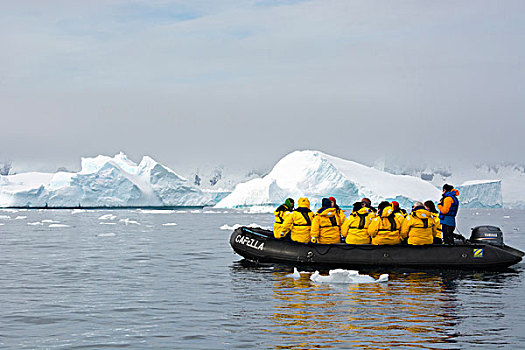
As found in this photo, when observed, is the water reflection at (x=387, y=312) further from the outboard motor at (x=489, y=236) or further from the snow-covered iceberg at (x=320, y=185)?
the snow-covered iceberg at (x=320, y=185)

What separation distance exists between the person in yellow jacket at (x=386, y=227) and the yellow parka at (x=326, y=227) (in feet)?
2.48

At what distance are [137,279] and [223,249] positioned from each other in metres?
8.37

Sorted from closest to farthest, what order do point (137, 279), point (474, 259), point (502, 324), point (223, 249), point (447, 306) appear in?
point (502, 324) → point (447, 306) → point (137, 279) → point (474, 259) → point (223, 249)

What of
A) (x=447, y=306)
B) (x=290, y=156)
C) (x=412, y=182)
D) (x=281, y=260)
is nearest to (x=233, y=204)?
(x=290, y=156)

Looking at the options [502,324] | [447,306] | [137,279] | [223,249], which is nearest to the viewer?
[502,324]

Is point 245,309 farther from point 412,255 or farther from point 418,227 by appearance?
point 418,227

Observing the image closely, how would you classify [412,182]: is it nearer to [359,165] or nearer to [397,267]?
[359,165]

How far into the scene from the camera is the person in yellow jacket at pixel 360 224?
14.2 m

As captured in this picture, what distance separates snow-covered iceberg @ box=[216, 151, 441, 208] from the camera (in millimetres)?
62812

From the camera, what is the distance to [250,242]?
1545cm

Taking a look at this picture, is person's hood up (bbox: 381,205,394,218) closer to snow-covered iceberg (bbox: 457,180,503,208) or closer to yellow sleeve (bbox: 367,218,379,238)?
yellow sleeve (bbox: 367,218,379,238)

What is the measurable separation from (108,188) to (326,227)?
213 feet

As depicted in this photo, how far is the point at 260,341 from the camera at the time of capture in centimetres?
757

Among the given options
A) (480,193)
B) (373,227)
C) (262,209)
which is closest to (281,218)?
(373,227)
